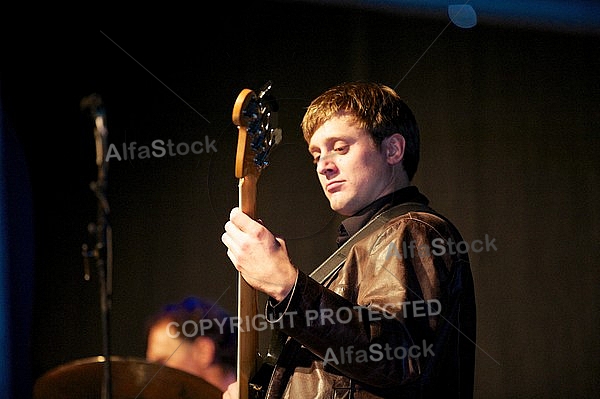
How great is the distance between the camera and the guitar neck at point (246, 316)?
1.71 meters

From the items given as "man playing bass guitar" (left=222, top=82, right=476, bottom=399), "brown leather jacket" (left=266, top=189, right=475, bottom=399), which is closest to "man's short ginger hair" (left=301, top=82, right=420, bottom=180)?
"man playing bass guitar" (left=222, top=82, right=476, bottom=399)

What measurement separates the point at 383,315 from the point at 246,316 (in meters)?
0.37

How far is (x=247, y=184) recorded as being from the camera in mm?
1745

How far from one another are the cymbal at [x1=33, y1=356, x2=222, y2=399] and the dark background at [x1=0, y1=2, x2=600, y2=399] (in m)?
0.97

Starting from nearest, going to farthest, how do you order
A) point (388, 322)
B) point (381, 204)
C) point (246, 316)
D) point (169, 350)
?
point (388, 322), point (246, 316), point (381, 204), point (169, 350)

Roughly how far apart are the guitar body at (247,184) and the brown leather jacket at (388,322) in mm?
98

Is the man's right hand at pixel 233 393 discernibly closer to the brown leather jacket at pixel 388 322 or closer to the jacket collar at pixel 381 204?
the brown leather jacket at pixel 388 322

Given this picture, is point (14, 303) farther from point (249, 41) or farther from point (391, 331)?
point (391, 331)

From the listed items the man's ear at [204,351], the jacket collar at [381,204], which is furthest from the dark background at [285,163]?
the jacket collar at [381,204]

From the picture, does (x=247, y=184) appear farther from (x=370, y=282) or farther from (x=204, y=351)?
(x=204, y=351)

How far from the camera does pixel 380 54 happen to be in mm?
2719

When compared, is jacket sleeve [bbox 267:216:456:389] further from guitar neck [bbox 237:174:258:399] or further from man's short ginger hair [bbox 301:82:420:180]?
man's short ginger hair [bbox 301:82:420:180]

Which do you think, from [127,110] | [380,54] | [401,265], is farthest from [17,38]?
[401,265]

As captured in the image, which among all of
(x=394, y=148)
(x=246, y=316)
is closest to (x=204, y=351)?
(x=246, y=316)
